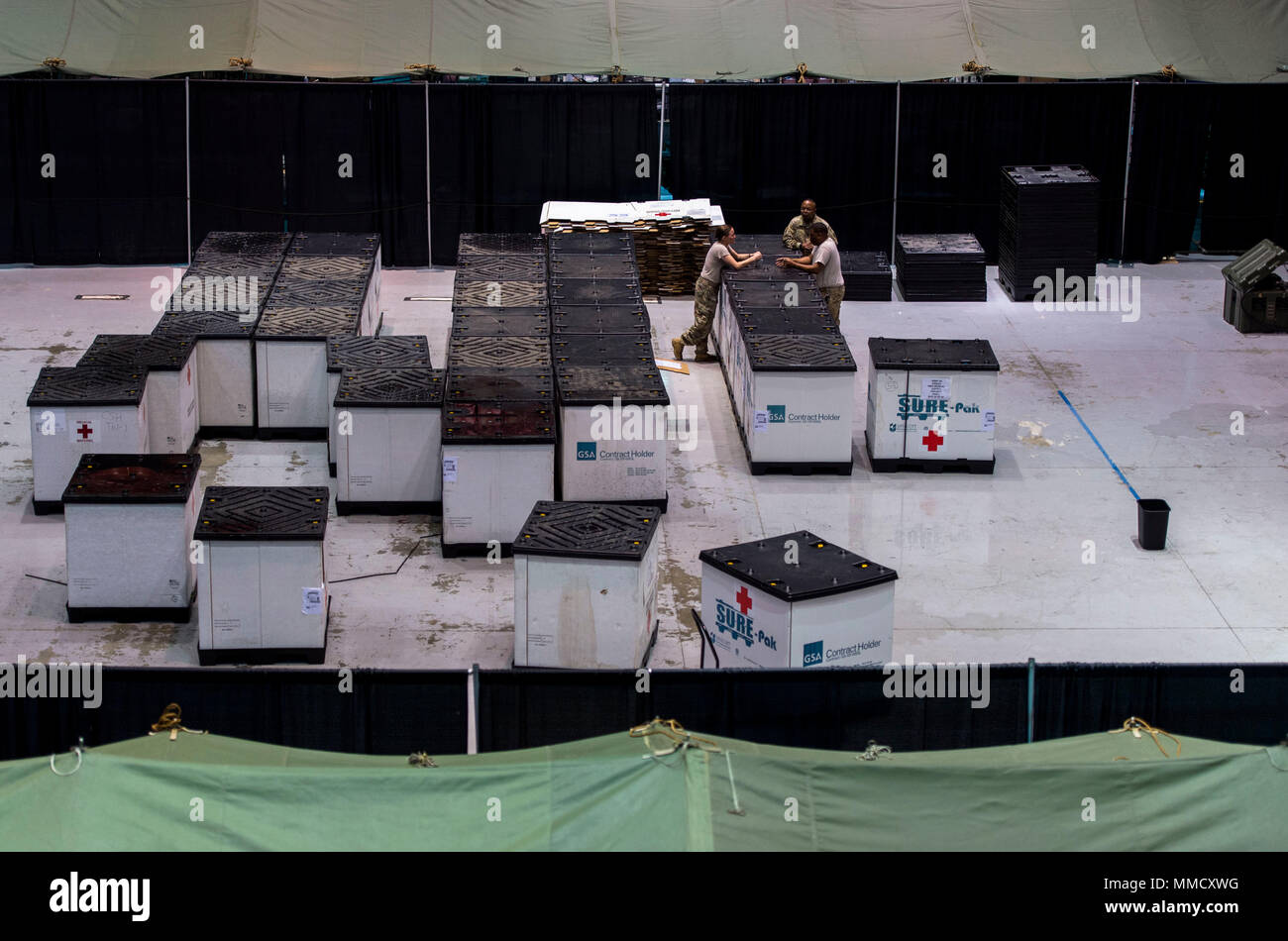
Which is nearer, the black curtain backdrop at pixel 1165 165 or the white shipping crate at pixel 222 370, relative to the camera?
the white shipping crate at pixel 222 370

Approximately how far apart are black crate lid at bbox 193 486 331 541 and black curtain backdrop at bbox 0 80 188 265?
13.0 meters

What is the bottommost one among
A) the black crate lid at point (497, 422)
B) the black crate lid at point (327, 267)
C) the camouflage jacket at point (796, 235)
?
the black crate lid at point (497, 422)

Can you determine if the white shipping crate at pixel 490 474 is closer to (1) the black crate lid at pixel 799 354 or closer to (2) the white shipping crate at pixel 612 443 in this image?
(2) the white shipping crate at pixel 612 443

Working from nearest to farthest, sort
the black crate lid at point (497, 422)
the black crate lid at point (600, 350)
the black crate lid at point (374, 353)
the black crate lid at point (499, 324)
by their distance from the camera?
1. the black crate lid at point (497, 422)
2. the black crate lid at point (374, 353)
3. the black crate lid at point (600, 350)
4. the black crate lid at point (499, 324)

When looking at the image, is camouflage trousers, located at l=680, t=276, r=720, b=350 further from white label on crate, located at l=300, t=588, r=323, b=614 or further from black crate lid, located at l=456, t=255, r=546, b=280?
white label on crate, located at l=300, t=588, r=323, b=614

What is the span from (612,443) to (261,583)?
4.24 metres

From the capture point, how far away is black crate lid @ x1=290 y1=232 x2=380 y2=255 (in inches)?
888

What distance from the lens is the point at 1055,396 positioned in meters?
21.3

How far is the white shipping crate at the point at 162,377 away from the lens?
18000 mm

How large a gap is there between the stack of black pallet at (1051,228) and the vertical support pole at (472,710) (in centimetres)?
1634

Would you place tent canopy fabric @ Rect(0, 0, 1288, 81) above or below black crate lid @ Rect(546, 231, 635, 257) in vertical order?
above

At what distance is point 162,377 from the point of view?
1803 centimetres

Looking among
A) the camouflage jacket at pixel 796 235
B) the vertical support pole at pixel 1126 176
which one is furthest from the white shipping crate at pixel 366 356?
the vertical support pole at pixel 1126 176

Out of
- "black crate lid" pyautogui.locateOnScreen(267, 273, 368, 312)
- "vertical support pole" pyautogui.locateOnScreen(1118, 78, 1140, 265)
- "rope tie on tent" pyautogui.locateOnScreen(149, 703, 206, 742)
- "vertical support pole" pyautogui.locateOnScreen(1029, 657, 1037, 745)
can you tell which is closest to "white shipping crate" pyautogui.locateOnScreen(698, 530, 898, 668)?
"vertical support pole" pyautogui.locateOnScreen(1029, 657, 1037, 745)
